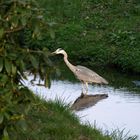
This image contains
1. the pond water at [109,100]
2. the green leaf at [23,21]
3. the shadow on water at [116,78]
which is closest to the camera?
the green leaf at [23,21]

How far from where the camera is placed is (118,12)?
19484 mm

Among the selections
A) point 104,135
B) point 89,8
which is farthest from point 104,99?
point 89,8

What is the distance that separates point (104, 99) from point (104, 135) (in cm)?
374

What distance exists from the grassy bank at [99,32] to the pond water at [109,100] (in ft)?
4.18

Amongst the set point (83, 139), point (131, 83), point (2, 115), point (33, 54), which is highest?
point (33, 54)

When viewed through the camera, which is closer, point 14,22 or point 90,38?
point 14,22

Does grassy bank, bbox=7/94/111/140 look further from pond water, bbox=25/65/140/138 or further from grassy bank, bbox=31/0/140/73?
grassy bank, bbox=31/0/140/73

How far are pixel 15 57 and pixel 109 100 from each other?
730 cm

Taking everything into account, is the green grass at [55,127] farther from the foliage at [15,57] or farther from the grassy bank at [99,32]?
the grassy bank at [99,32]

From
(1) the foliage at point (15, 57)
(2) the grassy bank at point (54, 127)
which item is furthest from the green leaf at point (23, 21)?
(2) the grassy bank at point (54, 127)

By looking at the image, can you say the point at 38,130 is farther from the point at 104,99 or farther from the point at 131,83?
the point at 131,83

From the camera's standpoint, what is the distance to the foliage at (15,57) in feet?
14.3

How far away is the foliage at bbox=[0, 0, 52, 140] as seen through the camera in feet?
14.3

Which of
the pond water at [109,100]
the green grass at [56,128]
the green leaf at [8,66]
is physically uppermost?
the green leaf at [8,66]
